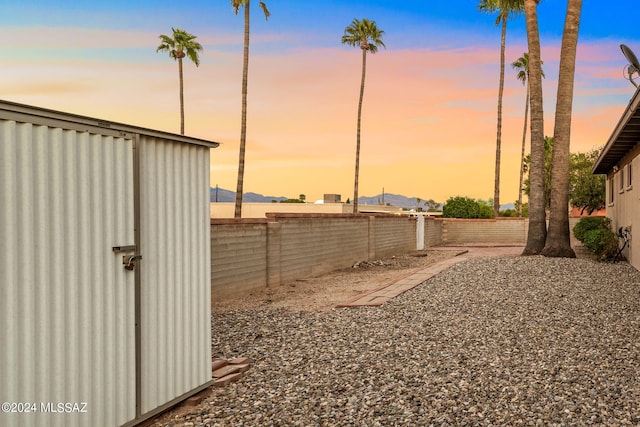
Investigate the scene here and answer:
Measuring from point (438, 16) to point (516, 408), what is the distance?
2430 cm

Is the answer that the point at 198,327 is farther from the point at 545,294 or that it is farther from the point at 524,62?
the point at 524,62

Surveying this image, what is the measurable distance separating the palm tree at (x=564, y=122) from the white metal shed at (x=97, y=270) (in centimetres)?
1542

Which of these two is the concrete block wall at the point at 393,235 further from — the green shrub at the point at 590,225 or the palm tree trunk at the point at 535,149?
the green shrub at the point at 590,225

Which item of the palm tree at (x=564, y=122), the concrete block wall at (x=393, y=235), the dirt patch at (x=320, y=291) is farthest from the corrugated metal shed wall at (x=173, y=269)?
the concrete block wall at (x=393, y=235)

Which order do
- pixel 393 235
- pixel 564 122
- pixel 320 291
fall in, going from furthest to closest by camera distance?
pixel 393 235, pixel 564 122, pixel 320 291

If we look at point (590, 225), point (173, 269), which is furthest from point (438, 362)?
point (590, 225)

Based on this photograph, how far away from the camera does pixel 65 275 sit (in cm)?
365

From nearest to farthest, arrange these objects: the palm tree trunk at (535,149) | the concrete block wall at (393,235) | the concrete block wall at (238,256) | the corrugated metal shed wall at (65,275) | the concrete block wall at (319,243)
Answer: the corrugated metal shed wall at (65,275) < the concrete block wall at (238,256) < the concrete block wall at (319,243) < the palm tree trunk at (535,149) < the concrete block wall at (393,235)

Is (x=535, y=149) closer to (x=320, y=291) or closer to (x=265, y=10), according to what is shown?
(x=320, y=291)

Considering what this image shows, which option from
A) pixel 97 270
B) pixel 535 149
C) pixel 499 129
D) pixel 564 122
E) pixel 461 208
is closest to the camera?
pixel 97 270

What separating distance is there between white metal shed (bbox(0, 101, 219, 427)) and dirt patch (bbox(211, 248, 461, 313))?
195 inches

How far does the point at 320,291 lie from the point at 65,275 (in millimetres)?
8796

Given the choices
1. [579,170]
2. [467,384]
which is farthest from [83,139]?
[579,170]

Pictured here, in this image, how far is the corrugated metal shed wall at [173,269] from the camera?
436 cm
